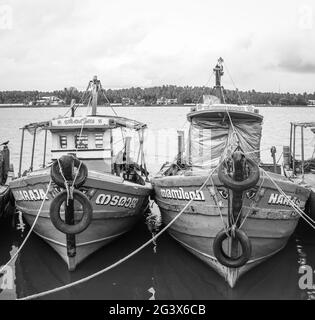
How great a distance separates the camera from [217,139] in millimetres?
12359

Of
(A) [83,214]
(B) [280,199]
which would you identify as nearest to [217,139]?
(B) [280,199]

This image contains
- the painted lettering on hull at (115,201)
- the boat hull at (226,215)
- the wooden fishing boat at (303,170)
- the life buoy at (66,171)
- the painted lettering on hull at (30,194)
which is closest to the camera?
the life buoy at (66,171)

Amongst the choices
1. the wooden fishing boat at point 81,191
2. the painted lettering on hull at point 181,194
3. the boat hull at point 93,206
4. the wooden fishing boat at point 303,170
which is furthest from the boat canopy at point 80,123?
the wooden fishing boat at point 303,170

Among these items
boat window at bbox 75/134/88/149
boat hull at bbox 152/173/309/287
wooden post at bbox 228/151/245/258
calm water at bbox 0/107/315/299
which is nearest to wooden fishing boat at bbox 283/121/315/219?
calm water at bbox 0/107/315/299

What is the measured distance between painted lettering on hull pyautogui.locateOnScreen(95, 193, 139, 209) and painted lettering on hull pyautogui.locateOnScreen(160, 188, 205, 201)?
884 millimetres

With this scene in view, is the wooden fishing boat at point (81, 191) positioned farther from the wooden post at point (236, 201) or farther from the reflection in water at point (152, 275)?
the wooden post at point (236, 201)

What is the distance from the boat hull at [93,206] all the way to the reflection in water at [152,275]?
47 centimetres

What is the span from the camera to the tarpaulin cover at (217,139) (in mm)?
12250

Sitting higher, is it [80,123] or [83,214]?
[80,123]

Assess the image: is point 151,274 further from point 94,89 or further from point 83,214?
point 94,89

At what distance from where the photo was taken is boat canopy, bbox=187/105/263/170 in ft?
40.0

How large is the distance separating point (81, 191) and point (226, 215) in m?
3.44

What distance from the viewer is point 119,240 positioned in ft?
40.9
